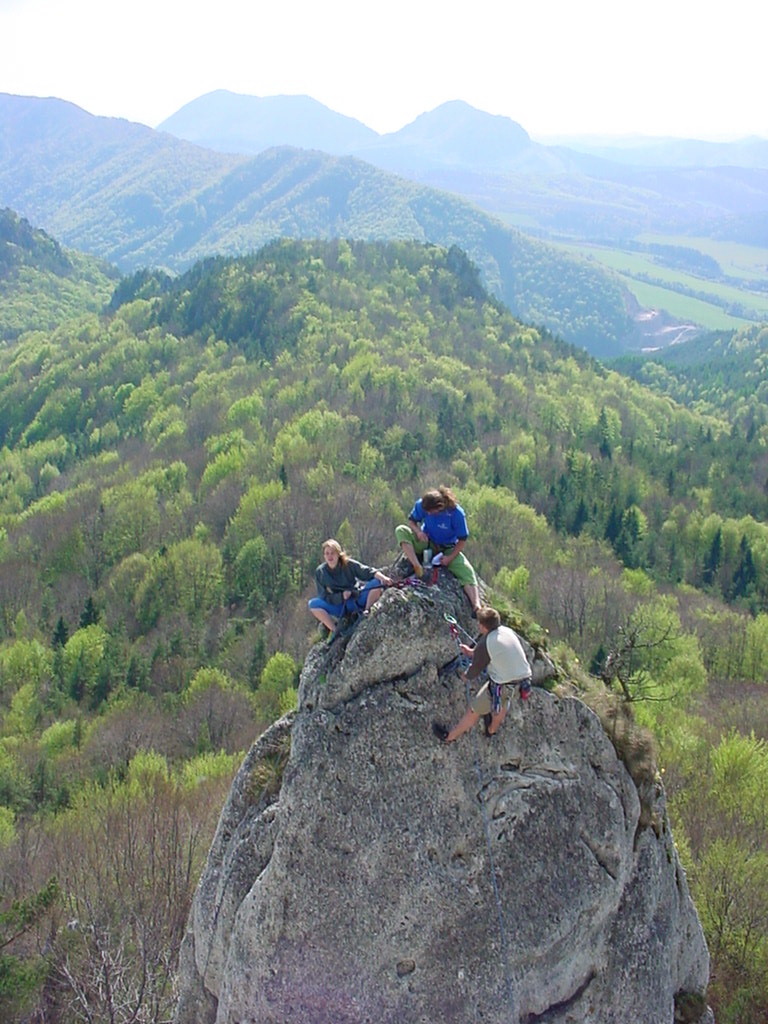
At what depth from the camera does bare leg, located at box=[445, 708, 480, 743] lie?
38.9ft

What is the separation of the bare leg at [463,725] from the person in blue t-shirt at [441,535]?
189cm

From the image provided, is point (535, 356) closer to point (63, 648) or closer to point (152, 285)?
point (152, 285)

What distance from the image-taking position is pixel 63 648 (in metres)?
63.6

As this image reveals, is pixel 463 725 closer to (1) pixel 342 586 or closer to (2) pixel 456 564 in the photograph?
(2) pixel 456 564

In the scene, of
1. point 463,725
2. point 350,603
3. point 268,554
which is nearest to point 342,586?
point 350,603

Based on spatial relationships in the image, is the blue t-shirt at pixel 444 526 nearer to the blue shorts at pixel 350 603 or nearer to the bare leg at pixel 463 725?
the blue shorts at pixel 350 603

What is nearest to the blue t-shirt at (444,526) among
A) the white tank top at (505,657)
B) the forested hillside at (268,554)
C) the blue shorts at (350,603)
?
the blue shorts at (350,603)

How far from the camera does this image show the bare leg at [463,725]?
38.9ft

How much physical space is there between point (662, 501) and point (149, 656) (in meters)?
61.7

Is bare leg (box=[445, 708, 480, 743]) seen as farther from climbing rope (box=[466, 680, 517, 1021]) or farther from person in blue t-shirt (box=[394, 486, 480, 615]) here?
person in blue t-shirt (box=[394, 486, 480, 615])

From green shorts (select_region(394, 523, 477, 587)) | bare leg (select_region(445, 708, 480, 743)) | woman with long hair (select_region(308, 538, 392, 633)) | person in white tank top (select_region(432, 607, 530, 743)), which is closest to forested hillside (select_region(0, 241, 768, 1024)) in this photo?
green shorts (select_region(394, 523, 477, 587))

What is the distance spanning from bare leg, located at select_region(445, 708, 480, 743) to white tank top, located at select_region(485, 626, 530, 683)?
24.6 inches

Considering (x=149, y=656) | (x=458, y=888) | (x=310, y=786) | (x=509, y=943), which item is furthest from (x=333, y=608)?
(x=149, y=656)

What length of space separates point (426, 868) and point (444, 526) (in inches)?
201
